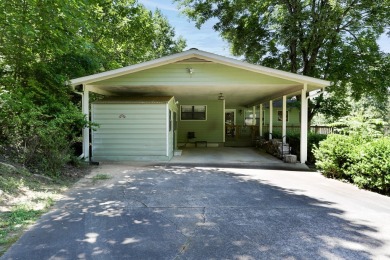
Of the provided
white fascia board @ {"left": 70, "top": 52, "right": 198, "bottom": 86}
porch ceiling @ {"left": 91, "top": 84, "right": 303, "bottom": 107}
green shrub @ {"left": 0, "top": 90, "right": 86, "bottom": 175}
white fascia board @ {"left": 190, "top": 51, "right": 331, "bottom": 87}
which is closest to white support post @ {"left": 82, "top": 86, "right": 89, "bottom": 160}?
white fascia board @ {"left": 70, "top": 52, "right": 198, "bottom": 86}

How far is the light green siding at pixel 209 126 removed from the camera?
14500 millimetres

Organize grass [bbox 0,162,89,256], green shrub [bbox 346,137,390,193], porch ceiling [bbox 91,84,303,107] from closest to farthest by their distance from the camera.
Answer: grass [bbox 0,162,89,256] < green shrub [bbox 346,137,390,193] < porch ceiling [bbox 91,84,303,107]

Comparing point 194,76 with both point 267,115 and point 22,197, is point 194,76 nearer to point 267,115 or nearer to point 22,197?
point 22,197

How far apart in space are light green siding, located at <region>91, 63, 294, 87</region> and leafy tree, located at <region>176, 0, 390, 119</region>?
17.2 ft

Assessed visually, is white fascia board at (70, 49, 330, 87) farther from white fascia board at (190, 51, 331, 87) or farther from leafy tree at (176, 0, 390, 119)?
leafy tree at (176, 0, 390, 119)

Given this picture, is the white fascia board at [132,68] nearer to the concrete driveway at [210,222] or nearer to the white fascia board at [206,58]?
the white fascia board at [206,58]

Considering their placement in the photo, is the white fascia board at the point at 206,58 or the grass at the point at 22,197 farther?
the white fascia board at the point at 206,58

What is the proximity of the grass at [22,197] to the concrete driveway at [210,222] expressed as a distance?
6.3 inches

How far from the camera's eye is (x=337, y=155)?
635 centimetres

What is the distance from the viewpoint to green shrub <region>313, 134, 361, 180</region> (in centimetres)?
616

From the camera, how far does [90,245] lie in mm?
2820

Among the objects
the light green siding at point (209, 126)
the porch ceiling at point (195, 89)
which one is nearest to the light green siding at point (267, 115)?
the light green siding at point (209, 126)

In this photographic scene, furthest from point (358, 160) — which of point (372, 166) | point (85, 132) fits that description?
point (85, 132)

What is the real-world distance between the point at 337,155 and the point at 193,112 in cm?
924
